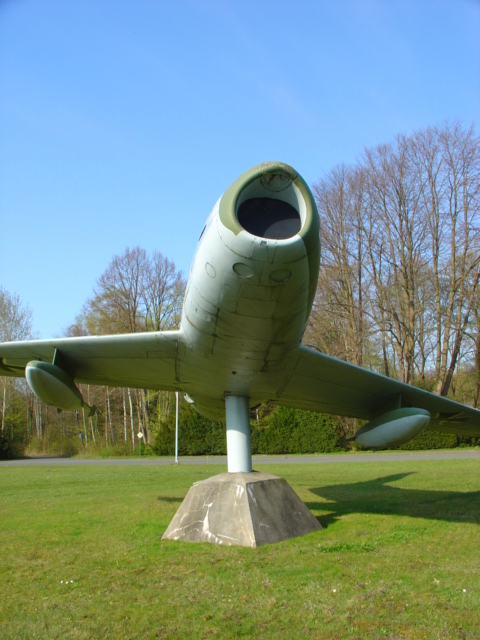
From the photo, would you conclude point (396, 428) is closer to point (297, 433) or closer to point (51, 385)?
point (51, 385)

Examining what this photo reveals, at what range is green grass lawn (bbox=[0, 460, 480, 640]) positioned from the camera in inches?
175

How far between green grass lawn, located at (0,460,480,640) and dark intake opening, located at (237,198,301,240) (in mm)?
3731

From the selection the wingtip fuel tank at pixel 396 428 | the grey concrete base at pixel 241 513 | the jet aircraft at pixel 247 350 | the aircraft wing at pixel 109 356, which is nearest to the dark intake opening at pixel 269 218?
Result: the jet aircraft at pixel 247 350

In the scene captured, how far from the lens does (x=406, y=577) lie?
5.77 m

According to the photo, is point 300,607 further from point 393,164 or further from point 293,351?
point 393,164

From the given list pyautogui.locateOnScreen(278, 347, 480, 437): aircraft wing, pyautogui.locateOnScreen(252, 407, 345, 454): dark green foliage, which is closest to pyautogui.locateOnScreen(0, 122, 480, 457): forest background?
pyautogui.locateOnScreen(252, 407, 345, 454): dark green foliage

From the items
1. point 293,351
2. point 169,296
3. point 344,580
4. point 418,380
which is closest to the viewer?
point 344,580

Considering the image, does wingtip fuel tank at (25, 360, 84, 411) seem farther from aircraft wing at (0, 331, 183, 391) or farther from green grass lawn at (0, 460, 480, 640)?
green grass lawn at (0, 460, 480, 640)

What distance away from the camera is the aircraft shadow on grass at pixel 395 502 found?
396 inches

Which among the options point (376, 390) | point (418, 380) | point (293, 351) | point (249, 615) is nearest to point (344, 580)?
Result: point (249, 615)

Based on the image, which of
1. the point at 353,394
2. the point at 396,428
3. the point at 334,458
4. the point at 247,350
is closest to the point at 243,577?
the point at 247,350

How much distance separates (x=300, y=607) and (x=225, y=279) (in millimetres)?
3404

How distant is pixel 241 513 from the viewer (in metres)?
7.64

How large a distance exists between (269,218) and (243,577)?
403 centimetres
